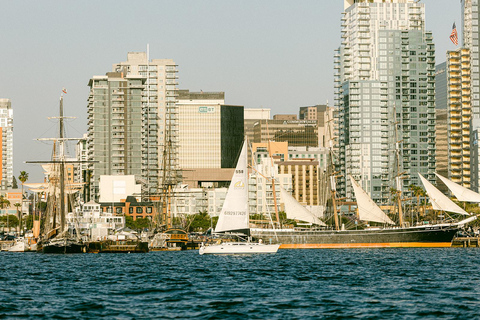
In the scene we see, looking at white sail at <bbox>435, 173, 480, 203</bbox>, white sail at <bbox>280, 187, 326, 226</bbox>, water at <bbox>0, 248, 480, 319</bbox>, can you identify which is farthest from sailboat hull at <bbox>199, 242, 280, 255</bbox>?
white sail at <bbox>435, 173, 480, 203</bbox>

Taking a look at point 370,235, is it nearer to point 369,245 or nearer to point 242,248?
point 369,245

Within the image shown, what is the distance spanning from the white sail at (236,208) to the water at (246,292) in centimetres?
2979

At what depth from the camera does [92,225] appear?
180m

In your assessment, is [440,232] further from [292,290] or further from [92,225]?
[292,290]

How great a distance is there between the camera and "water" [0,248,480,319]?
51.8 metres

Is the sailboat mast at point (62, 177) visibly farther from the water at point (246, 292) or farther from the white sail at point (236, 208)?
the water at point (246, 292)

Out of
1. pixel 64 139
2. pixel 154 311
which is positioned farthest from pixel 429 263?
pixel 64 139

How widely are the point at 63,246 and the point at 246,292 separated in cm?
8883

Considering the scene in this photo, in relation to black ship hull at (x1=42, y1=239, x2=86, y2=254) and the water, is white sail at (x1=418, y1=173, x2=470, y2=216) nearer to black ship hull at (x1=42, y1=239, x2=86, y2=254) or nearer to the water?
black ship hull at (x1=42, y1=239, x2=86, y2=254)

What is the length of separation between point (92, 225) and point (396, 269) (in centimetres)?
10196

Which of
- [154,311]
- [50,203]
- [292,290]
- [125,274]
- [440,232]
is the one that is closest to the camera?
[154,311]

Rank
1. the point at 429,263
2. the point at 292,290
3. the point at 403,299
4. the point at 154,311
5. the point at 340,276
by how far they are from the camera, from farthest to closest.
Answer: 1. the point at 429,263
2. the point at 340,276
3. the point at 292,290
4. the point at 403,299
5. the point at 154,311

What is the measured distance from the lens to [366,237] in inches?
6786

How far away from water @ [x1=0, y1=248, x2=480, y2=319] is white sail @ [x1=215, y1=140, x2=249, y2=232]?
97.7ft
